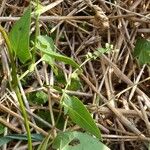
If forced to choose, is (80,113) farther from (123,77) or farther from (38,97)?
(123,77)

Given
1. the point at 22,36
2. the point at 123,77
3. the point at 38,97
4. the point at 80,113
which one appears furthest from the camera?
the point at 123,77

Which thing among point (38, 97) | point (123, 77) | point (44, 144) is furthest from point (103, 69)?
point (44, 144)

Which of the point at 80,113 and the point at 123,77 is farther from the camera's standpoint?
the point at 123,77

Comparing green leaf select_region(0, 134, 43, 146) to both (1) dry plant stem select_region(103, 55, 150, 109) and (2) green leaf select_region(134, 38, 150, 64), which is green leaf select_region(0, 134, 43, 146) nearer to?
(1) dry plant stem select_region(103, 55, 150, 109)

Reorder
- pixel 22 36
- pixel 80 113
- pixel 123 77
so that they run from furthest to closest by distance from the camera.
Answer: pixel 123 77 → pixel 80 113 → pixel 22 36

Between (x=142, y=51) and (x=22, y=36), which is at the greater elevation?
(x=22, y=36)

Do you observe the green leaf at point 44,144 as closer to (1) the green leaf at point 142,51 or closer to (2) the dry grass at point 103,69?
(2) the dry grass at point 103,69

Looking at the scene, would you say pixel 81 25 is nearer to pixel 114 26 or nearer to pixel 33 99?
pixel 114 26

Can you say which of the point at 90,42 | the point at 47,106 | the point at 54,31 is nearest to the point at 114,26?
the point at 90,42

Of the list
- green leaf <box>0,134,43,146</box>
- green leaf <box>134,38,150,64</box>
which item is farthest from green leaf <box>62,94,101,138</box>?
green leaf <box>134,38,150,64</box>
